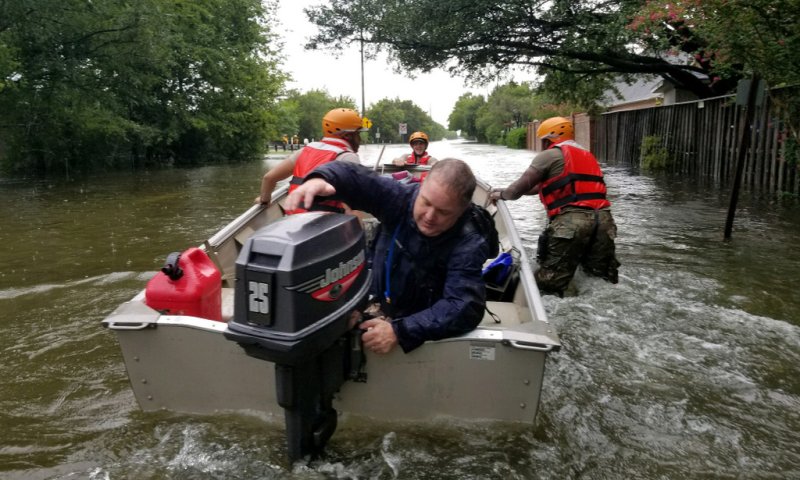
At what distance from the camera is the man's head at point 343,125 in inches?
176

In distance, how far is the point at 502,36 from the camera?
1480 centimetres

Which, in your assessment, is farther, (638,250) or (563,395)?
(638,250)

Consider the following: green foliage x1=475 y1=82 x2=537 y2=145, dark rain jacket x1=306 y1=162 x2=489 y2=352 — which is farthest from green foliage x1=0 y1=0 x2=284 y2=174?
green foliage x1=475 y1=82 x2=537 y2=145

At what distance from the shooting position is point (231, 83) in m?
29.5

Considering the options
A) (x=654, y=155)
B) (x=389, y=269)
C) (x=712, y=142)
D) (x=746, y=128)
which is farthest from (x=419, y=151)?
(x=654, y=155)

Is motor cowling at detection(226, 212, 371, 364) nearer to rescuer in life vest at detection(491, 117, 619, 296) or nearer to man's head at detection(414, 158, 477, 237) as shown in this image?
man's head at detection(414, 158, 477, 237)

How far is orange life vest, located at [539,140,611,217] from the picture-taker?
4.84m

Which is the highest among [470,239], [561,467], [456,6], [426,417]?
[456,6]

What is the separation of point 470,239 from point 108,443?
6.98 feet

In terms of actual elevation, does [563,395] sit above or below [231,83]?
below

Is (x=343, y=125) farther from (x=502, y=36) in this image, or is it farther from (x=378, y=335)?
(x=502, y=36)

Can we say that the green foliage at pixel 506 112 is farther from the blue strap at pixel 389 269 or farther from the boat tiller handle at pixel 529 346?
the boat tiller handle at pixel 529 346

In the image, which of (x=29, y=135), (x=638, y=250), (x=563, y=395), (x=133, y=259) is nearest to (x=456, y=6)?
(x=638, y=250)

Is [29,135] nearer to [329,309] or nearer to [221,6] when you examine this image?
[221,6]
